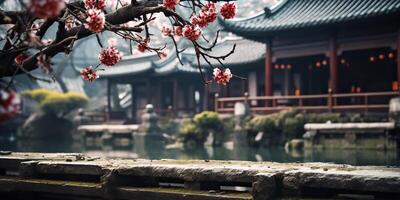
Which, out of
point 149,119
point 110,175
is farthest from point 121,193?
point 149,119

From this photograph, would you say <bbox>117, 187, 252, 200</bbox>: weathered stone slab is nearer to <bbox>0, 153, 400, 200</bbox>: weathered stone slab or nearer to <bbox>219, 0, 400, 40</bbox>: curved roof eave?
<bbox>0, 153, 400, 200</bbox>: weathered stone slab

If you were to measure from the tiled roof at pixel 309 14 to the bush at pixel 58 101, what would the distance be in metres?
16.1

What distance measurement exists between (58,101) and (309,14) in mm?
21003

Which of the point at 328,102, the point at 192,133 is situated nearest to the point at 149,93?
A: the point at 192,133

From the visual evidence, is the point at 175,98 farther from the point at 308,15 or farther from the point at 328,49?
the point at 328,49

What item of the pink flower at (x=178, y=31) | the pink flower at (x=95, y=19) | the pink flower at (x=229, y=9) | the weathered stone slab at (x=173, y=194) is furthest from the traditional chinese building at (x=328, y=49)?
the pink flower at (x=95, y=19)

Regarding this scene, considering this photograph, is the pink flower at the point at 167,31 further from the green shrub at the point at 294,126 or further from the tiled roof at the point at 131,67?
the tiled roof at the point at 131,67

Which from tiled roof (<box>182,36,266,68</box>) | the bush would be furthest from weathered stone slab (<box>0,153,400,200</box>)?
the bush

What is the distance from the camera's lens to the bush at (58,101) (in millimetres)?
36031

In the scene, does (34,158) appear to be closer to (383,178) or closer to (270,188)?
(270,188)

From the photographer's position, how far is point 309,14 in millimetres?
24500

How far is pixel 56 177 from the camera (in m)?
7.79

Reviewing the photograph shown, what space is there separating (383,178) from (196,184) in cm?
245

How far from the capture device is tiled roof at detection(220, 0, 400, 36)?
2142cm
